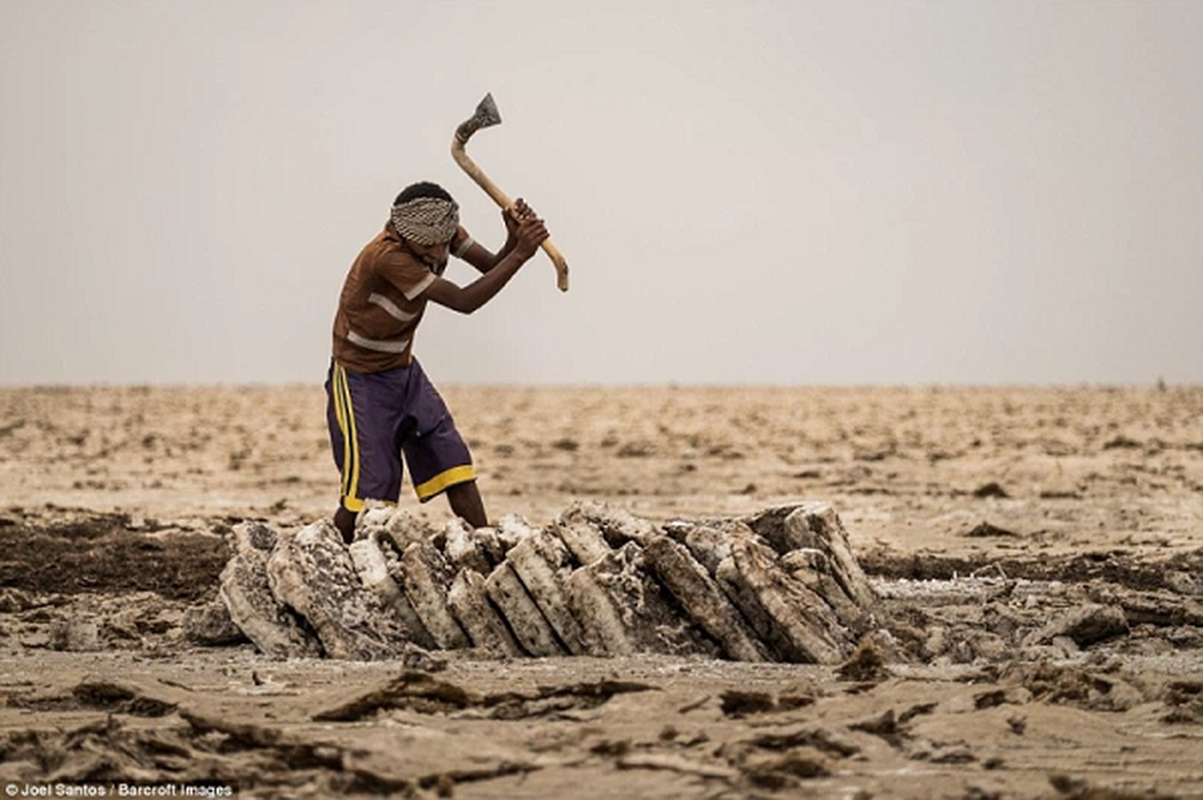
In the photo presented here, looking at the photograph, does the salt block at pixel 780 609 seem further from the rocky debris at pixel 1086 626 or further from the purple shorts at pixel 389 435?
the purple shorts at pixel 389 435

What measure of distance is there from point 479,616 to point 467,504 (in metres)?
1.42

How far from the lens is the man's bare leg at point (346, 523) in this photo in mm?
7582

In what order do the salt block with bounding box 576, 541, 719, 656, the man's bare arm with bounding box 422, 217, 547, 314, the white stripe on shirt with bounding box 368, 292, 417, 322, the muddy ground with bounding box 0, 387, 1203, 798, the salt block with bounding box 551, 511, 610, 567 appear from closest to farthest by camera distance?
the muddy ground with bounding box 0, 387, 1203, 798, the salt block with bounding box 576, 541, 719, 656, the salt block with bounding box 551, 511, 610, 567, the man's bare arm with bounding box 422, 217, 547, 314, the white stripe on shirt with bounding box 368, 292, 417, 322

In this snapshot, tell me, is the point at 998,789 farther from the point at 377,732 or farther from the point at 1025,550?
the point at 1025,550

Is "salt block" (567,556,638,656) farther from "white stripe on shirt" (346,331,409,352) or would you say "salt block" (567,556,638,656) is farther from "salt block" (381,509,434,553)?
"white stripe on shirt" (346,331,409,352)

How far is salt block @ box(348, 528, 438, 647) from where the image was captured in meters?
6.55

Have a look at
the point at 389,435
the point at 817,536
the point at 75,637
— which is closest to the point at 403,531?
the point at 389,435

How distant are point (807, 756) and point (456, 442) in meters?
3.84

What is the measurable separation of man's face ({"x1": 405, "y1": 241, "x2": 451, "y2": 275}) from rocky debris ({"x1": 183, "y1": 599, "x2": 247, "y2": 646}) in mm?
1640

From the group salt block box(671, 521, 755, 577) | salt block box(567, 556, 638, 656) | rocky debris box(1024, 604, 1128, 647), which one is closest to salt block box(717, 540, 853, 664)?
salt block box(671, 521, 755, 577)

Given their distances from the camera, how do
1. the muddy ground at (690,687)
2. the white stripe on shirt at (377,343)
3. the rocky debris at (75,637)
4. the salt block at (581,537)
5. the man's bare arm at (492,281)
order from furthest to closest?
1. the white stripe on shirt at (377,343)
2. the man's bare arm at (492,281)
3. the rocky debris at (75,637)
4. the salt block at (581,537)
5. the muddy ground at (690,687)

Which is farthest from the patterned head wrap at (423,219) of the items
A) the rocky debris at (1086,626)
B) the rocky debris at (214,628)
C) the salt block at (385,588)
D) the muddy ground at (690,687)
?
the rocky debris at (1086,626)

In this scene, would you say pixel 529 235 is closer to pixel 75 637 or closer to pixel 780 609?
pixel 780 609

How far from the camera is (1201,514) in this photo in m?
13.0
